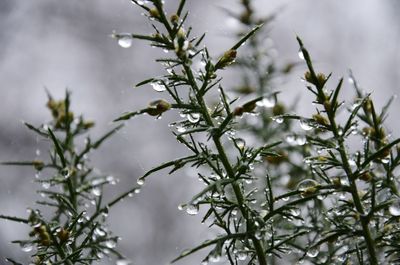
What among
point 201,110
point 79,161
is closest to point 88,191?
point 79,161

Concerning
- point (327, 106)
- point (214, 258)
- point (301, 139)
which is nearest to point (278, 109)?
point (301, 139)

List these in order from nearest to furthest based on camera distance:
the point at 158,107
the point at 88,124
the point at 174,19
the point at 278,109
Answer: the point at 158,107
the point at 174,19
the point at 88,124
the point at 278,109

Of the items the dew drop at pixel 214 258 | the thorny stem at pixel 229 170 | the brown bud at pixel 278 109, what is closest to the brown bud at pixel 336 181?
the thorny stem at pixel 229 170

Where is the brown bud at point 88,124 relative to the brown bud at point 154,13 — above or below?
above

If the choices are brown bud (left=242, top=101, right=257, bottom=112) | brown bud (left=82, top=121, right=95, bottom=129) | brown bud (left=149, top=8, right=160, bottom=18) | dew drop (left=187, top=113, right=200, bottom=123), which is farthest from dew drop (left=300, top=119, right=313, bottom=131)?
brown bud (left=82, top=121, right=95, bottom=129)

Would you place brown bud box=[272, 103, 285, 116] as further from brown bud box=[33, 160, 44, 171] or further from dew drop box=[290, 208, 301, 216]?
dew drop box=[290, 208, 301, 216]

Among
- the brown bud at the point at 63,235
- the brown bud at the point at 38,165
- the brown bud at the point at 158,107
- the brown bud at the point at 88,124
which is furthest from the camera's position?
the brown bud at the point at 88,124

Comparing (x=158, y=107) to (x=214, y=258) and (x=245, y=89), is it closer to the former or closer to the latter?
(x=214, y=258)

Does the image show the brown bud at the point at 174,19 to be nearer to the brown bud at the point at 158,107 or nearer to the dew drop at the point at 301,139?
the brown bud at the point at 158,107
